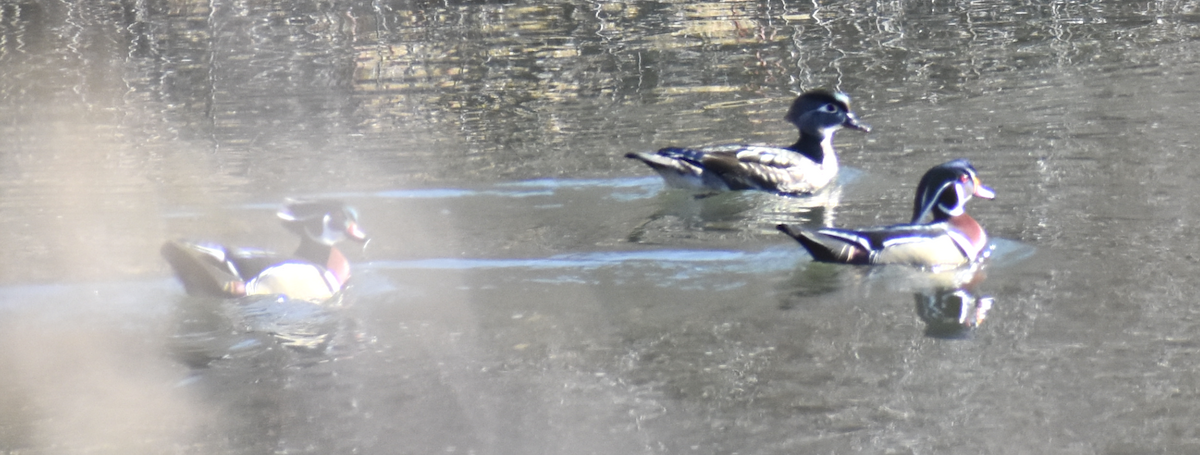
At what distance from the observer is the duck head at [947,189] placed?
8094 millimetres

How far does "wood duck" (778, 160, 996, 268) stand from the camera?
7660 mm

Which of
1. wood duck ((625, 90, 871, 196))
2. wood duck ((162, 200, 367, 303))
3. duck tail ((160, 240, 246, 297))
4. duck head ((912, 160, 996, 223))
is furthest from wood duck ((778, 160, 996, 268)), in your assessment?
duck tail ((160, 240, 246, 297))

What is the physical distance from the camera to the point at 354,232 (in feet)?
26.2

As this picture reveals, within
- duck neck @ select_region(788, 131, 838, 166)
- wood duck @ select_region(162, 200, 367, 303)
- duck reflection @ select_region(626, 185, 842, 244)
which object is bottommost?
duck reflection @ select_region(626, 185, 842, 244)

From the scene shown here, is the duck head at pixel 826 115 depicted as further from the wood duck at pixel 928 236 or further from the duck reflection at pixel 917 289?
the duck reflection at pixel 917 289

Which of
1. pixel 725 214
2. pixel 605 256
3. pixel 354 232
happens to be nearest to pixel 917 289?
pixel 605 256

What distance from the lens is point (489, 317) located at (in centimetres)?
725

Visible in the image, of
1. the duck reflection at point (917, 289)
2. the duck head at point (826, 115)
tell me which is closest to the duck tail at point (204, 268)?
the duck reflection at point (917, 289)

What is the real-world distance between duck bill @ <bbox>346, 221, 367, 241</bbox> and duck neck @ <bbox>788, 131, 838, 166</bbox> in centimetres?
398

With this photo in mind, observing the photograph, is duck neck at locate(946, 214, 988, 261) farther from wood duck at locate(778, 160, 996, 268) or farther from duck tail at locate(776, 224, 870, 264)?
duck tail at locate(776, 224, 870, 264)

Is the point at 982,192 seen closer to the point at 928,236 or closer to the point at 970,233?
the point at 970,233

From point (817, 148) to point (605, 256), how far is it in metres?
3.01

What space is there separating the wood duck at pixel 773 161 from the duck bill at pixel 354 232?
8.09 feet

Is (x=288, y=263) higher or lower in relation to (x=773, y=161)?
higher
